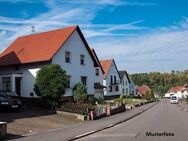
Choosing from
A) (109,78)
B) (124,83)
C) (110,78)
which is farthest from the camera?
(124,83)

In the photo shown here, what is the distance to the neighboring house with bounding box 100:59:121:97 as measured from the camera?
73688 millimetres

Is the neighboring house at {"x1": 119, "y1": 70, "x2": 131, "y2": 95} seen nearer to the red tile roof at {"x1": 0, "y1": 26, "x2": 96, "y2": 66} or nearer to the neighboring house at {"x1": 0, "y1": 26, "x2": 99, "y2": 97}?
the neighboring house at {"x1": 0, "y1": 26, "x2": 99, "y2": 97}

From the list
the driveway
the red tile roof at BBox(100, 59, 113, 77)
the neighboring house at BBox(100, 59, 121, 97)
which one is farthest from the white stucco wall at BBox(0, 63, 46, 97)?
the red tile roof at BBox(100, 59, 113, 77)

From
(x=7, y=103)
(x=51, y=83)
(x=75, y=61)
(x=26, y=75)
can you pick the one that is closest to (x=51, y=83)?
(x=51, y=83)

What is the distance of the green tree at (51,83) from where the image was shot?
31750 millimetres

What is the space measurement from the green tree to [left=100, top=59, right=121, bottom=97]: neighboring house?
4021 centimetres

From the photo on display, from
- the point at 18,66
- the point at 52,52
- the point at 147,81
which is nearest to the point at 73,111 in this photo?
the point at 52,52

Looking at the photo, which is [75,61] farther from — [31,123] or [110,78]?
[110,78]

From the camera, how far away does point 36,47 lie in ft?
133

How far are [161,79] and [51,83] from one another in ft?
509

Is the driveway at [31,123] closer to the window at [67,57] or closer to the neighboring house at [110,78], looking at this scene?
the window at [67,57]

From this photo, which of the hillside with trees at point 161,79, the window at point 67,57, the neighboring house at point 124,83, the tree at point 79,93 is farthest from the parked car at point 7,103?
the hillside with trees at point 161,79

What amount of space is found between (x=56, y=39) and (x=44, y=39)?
272 cm

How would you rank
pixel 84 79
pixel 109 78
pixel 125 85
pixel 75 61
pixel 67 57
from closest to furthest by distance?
1. pixel 67 57
2. pixel 75 61
3. pixel 84 79
4. pixel 109 78
5. pixel 125 85
